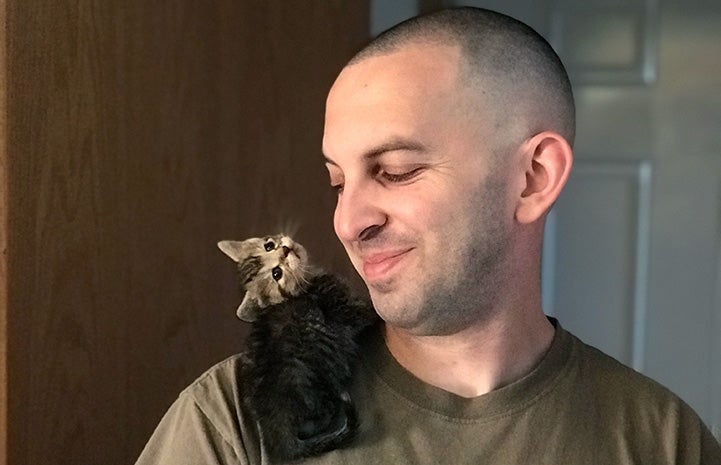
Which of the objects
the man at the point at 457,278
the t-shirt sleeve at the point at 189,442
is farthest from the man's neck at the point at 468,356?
the t-shirt sleeve at the point at 189,442

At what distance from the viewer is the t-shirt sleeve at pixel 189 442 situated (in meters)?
0.92

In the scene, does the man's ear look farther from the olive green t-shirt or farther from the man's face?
the olive green t-shirt

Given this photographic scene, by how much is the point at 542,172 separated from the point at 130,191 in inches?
24.8

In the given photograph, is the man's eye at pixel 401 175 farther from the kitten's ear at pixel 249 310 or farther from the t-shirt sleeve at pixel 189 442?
the t-shirt sleeve at pixel 189 442

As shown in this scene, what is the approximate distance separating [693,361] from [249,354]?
1562 mm

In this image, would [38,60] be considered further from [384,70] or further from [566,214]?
[566,214]

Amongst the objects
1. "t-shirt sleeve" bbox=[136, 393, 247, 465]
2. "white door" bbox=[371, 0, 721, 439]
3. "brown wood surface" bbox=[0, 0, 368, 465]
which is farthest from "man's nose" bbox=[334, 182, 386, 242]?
"white door" bbox=[371, 0, 721, 439]

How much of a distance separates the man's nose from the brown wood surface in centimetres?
43

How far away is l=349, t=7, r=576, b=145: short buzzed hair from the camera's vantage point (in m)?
1.02

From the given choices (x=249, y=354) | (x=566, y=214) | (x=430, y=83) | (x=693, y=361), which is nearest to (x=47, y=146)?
(x=249, y=354)

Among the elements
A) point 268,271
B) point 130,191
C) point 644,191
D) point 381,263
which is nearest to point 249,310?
point 268,271

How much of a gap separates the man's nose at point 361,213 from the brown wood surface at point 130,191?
1.41 ft

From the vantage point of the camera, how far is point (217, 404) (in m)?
0.95

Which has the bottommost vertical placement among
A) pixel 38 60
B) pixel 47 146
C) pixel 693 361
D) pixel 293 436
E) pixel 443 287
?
pixel 693 361
